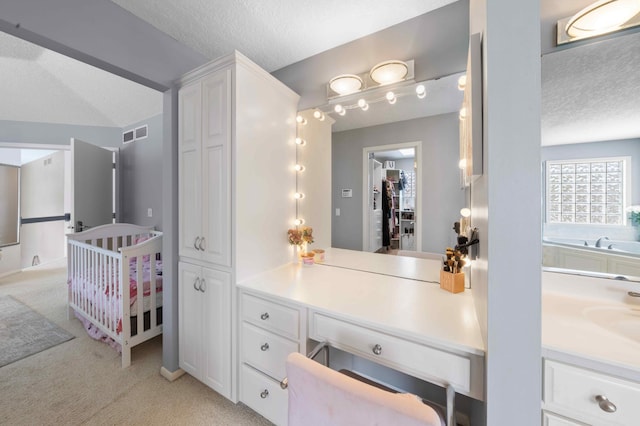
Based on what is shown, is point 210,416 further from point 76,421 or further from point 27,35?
point 27,35

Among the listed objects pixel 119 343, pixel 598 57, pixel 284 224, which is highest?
pixel 598 57

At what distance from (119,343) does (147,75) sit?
205 cm

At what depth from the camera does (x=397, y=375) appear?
5.10 ft

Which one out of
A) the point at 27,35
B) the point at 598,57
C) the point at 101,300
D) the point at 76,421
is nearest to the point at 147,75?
the point at 27,35

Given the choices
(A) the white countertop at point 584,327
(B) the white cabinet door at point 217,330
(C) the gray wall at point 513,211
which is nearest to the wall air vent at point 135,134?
(B) the white cabinet door at point 217,330

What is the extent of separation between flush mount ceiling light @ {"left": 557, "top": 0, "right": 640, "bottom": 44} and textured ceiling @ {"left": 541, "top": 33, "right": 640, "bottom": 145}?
44 mm

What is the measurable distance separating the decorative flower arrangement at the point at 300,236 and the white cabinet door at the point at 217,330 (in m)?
0.56

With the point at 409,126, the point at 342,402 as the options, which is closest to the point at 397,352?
the point at 342,402

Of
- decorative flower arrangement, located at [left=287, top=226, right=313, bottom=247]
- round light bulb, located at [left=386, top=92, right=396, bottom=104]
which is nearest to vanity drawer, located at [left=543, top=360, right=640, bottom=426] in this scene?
decorative flower arrangement, located at [left=287, top=226, right=313, bottom=247]

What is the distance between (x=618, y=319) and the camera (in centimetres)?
97

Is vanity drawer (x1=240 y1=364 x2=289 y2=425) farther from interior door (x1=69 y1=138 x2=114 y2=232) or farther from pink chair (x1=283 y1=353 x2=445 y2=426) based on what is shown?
interior door (x1=69 y1=138 x2=114 y2=232)

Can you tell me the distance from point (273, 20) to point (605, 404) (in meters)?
2.29

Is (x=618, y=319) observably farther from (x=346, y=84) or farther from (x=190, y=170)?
(x=190, y=170)

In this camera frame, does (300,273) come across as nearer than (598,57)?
No
